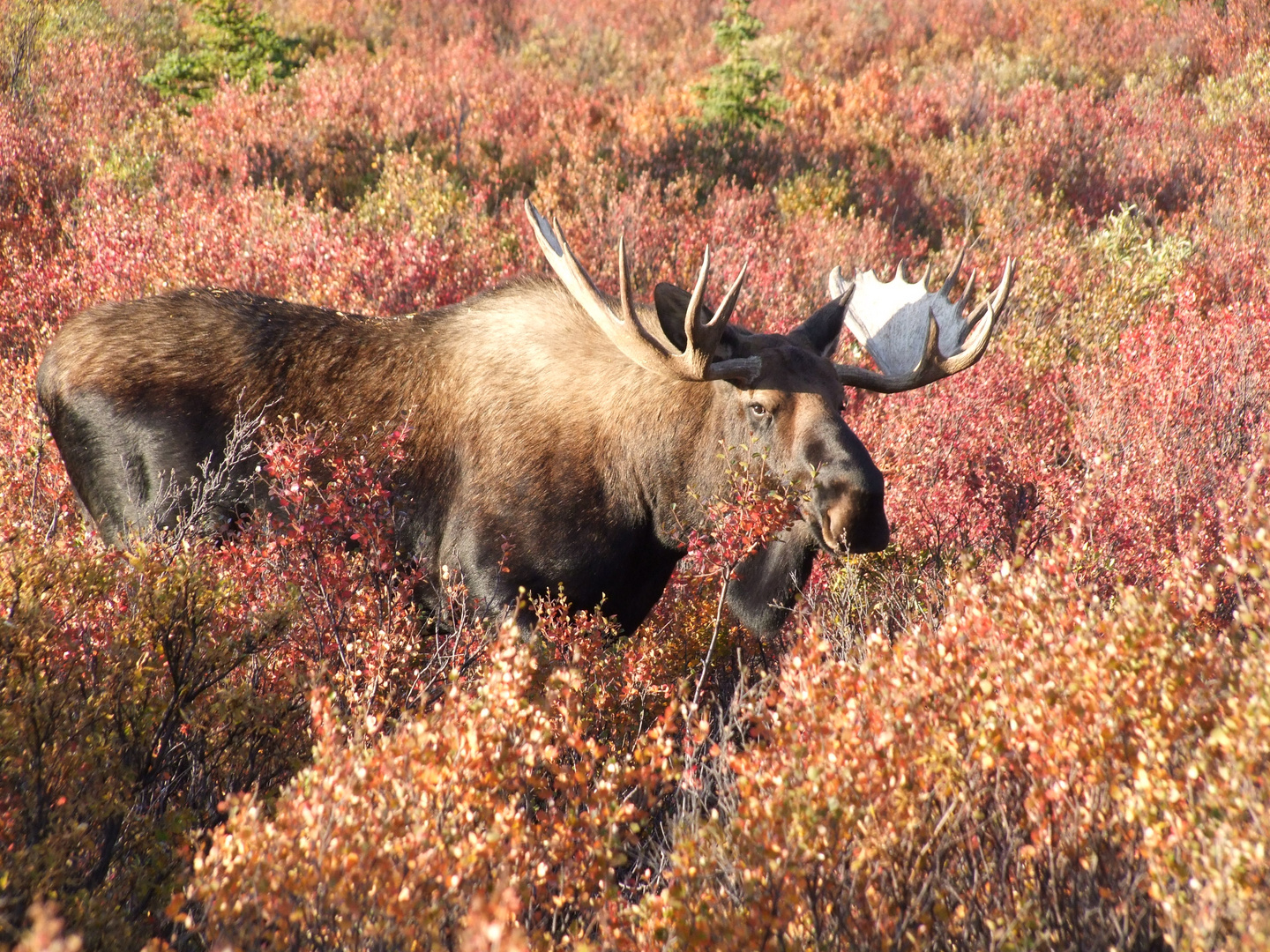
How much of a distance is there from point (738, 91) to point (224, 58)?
18.6 feet

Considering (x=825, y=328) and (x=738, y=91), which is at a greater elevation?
(x=825, y=328)

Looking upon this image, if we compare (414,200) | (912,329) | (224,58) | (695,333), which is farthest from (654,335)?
(224,58)

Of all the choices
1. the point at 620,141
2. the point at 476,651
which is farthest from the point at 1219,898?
the point at 620,141

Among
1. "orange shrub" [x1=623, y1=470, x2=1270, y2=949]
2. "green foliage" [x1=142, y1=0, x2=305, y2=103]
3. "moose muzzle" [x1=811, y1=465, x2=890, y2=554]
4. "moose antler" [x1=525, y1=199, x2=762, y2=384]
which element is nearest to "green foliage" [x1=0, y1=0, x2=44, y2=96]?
"green foliage" [x1=142, y1=0, x2=305, y2=103]

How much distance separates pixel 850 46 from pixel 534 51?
4984mm

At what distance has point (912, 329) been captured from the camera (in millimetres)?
4723

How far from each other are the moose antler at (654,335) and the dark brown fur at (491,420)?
13 centimetres

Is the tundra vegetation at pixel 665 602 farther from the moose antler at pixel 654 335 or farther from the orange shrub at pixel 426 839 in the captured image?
the moose antler at pixel 654 335

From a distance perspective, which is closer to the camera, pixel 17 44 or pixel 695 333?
pixel 695 333

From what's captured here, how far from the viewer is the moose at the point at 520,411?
3.82 metres

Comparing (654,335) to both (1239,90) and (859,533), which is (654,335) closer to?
(859,533)

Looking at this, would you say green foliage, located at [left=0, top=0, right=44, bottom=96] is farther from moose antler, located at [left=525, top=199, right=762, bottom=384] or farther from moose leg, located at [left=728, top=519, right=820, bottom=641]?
moose leg, located at [left=728, top=519, right=820, bottom=641]


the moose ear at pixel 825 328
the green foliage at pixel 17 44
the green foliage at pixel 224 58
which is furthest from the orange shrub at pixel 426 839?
the green foliage at pixel 17 44

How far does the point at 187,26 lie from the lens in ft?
43.7
